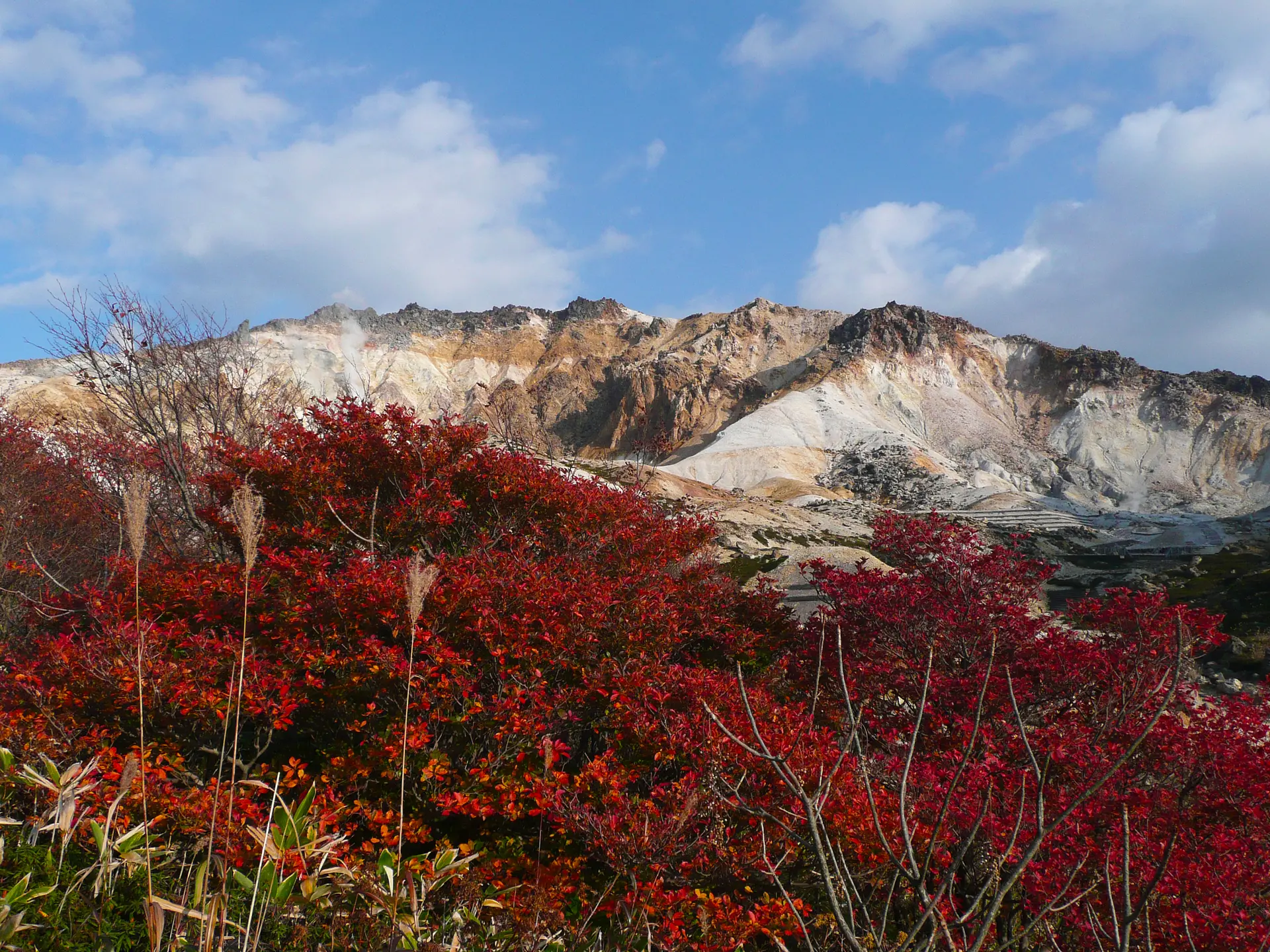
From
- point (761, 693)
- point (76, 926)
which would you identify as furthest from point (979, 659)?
point (76, 926)

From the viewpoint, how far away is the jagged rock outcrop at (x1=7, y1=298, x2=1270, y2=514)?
66062 mm

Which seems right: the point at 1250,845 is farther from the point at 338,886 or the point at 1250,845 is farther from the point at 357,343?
the point at 357,343

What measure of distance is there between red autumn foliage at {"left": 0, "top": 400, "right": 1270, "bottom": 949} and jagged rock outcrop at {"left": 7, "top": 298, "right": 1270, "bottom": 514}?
48.6m

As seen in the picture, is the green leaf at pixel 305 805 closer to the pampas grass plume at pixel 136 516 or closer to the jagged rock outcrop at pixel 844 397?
the pampas grass plume at pixel 136 516

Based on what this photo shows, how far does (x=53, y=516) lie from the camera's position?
11391mm

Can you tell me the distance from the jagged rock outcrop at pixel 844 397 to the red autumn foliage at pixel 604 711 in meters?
48.6

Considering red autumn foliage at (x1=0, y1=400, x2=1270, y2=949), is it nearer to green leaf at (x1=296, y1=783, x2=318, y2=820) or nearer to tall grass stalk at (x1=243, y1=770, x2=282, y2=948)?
green leaf at (x1=296, y1=783, x2=318, y2=820)

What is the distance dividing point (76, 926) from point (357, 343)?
329 feet

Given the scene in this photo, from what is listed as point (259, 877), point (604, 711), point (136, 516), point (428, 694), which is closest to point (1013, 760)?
point (604, 711)

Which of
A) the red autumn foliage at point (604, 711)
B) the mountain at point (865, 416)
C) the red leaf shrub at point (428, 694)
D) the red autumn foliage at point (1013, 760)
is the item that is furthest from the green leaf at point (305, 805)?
the mountain at point (865, 416)

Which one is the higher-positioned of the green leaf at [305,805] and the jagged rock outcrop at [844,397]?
the jagged rock outcrop at [844,397]

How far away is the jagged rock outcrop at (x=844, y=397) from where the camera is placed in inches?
2601

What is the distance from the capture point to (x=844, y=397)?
7788cm

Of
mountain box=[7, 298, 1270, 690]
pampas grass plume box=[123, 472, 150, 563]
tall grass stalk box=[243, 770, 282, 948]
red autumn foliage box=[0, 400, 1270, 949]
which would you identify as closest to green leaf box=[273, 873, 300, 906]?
tall grass stalk box=[243, 770, 282, 948]
